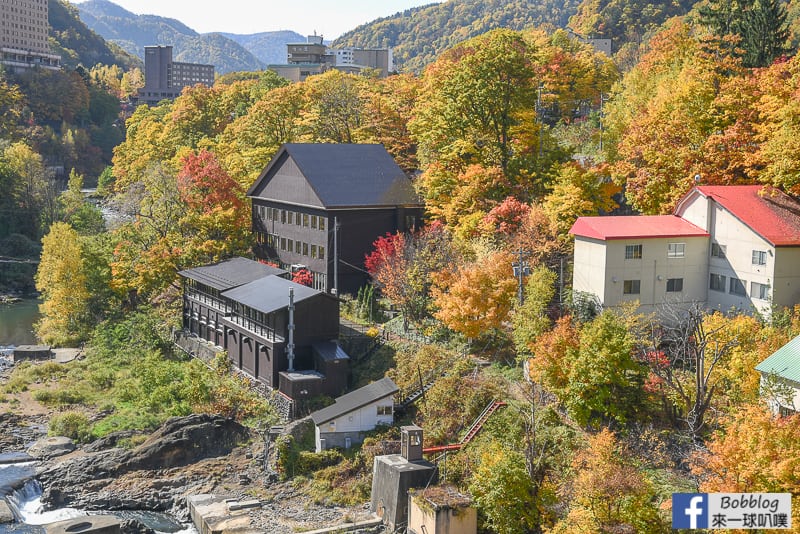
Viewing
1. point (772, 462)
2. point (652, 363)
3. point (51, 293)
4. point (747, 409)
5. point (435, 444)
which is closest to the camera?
point (772, 462)

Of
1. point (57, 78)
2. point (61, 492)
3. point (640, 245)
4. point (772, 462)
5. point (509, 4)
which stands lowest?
point (61, 492)

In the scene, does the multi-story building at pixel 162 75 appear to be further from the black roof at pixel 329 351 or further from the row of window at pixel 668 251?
the row of window at pixel 668 251

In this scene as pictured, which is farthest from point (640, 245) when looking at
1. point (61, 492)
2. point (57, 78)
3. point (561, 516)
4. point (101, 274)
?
point (57, 78)

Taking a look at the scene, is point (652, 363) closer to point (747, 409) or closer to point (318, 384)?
point (747, 409)

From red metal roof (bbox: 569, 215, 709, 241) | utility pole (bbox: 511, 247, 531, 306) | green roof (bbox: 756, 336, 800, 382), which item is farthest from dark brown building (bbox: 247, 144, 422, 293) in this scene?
green roof (bbox: 756, 336, 800, 382)

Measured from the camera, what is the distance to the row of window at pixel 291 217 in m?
43.8

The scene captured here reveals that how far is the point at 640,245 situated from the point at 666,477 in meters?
9.75

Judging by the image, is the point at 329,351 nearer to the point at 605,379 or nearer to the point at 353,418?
the point at 353,418

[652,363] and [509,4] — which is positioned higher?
[509,4]

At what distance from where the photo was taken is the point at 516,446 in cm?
2653

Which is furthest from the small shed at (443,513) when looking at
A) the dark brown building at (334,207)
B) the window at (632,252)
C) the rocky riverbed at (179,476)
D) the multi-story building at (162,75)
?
the multi-story building at (162,75)

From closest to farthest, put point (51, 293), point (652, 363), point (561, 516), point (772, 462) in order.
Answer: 1. point (772, 462)
2. point (561, 516)
3. point (652, 363)
4. point (51, 293)

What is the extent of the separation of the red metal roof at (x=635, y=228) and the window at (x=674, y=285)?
1633mm

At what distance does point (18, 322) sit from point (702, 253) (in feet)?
137
